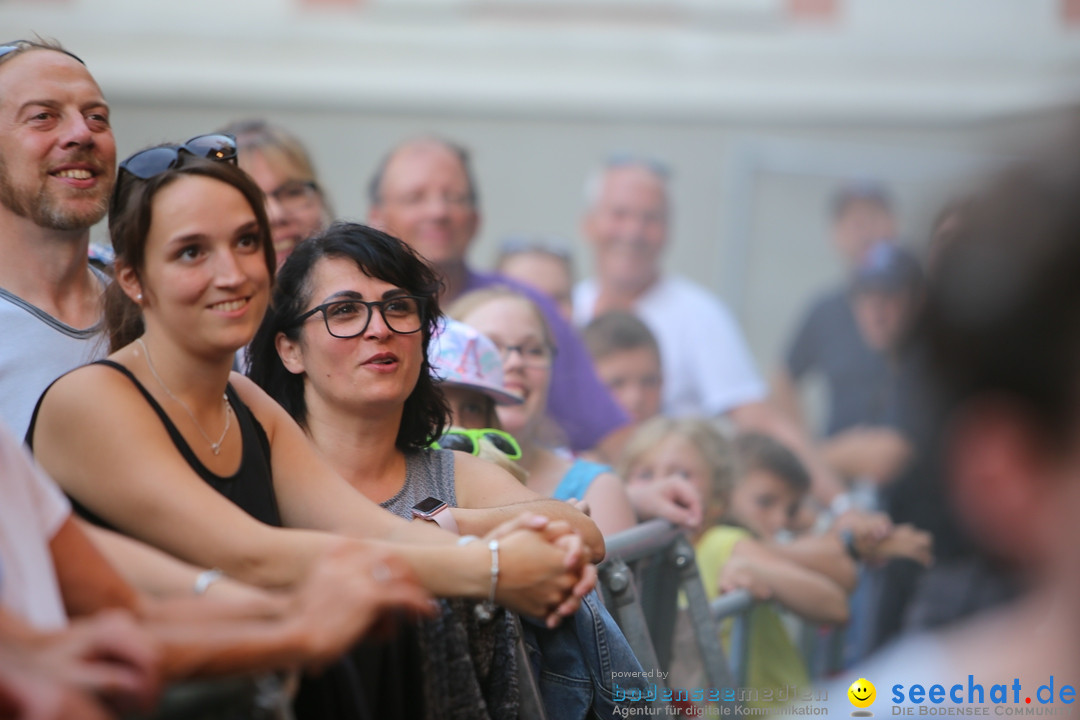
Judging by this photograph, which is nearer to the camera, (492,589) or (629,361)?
(492,589)

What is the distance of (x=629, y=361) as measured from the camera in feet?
19.1

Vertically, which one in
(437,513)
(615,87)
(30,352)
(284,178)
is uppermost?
(615,87)

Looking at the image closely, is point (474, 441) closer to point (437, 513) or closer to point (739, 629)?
point (437, 513)

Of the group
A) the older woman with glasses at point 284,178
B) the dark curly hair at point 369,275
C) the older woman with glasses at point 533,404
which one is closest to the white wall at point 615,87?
the older woman with glasses at point 284,178

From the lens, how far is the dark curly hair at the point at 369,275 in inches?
126

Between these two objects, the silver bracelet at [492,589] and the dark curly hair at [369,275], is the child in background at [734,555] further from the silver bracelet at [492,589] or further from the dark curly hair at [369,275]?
the silver bracelet at [492,589]

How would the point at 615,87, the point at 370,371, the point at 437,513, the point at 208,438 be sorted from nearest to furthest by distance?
1. the point at 208,438
2. the point at 437,513
3. the point at 370,371
4. the point at 615,87

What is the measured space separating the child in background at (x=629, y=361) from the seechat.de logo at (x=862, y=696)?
4.05 meters

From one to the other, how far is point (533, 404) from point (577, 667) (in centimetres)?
152

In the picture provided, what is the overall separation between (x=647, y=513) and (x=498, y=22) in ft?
21.7

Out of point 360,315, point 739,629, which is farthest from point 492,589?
point 739,629

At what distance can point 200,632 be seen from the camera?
70.7 inches

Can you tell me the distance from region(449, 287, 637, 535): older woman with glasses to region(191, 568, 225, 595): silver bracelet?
175cm

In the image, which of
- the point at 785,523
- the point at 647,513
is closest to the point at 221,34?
the point at 785,523
